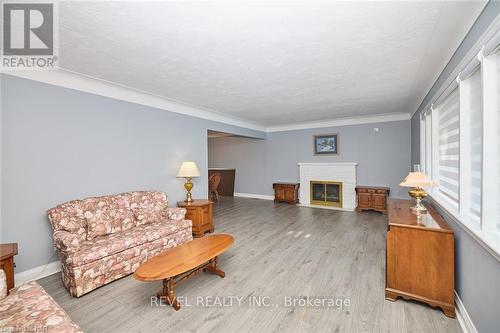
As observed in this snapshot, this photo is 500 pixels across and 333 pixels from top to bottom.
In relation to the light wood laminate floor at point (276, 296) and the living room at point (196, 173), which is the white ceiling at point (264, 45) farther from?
the light wood laminate floor at point (276, 296)

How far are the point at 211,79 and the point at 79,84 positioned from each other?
1726 mm

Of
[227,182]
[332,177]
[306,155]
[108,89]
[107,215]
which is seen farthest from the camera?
[227,182]

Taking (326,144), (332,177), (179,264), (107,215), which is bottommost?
(179,264)

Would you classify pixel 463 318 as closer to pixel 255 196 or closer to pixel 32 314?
pixel 32 314

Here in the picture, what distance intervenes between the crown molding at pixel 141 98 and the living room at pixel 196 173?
0.09 ft

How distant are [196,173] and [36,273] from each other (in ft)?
7.70

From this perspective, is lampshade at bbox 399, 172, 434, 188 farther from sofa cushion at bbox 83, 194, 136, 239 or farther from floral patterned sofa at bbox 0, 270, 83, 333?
sofa cushion at bbox 83, 194, 136, 239

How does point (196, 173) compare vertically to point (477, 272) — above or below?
above

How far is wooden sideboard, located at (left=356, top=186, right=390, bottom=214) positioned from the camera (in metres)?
5.26

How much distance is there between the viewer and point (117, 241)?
2.52m

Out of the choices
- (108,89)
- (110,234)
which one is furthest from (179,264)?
(108,89)

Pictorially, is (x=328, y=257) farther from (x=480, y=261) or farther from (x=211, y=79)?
(x=211, y=79)

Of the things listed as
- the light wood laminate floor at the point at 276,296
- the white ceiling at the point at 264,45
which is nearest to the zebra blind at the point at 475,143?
the white ceiling at the point at 264,45

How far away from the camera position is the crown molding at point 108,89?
8.54 ft
